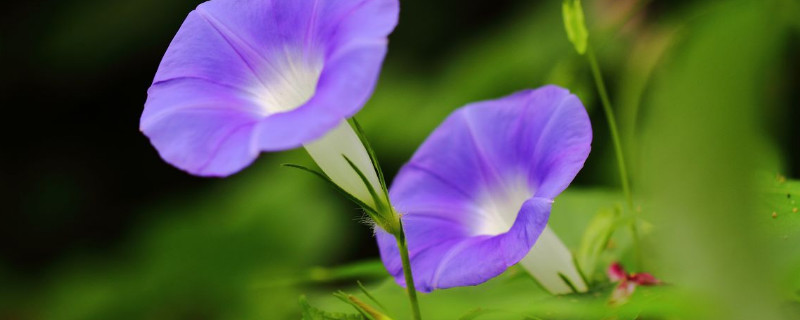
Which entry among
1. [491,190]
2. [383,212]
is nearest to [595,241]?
[491,190]

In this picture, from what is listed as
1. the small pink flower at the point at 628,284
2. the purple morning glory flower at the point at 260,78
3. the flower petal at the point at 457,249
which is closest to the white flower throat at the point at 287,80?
the purple morning glory flower at the point at 260,78

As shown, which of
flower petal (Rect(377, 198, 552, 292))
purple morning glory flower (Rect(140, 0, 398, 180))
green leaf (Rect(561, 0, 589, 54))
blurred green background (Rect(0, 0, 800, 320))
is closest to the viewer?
purple morning glory flower (Rect(140, 0, 398, 180))

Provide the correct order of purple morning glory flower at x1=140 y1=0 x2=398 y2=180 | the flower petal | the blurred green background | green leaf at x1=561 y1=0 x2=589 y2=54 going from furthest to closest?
the blurred green background → green leaf at x1=561 y1=0 x2=589 y2=54 → the flower petal → purple morning glory flower at x1=140 y1=0 x2=398 y2=180

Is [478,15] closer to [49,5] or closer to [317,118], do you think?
[49,5]

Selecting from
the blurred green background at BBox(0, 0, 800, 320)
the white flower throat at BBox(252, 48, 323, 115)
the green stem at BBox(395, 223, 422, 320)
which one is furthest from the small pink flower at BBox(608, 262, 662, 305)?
the white flower throat at BBox(252, 48, 323, 115)

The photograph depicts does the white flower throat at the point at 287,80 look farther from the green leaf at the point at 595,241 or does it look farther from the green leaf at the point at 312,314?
the green leaf at the point at 595,241

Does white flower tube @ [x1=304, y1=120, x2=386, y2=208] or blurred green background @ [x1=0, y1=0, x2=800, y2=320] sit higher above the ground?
white flower tube @ [x1=304, y1=120, x2=386, y2=208]

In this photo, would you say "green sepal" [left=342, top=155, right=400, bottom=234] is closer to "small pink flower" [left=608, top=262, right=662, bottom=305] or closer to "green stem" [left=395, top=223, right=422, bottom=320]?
"green stem" [left=395, top=223, right=422, bottom=320]
